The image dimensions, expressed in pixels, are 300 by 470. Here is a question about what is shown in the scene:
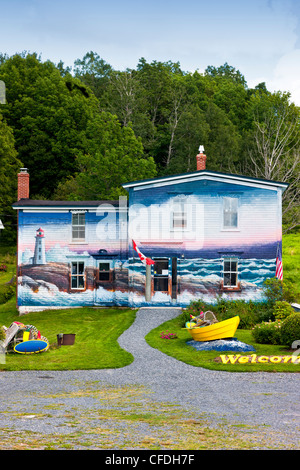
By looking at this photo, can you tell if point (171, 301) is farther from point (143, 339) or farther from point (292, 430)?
point (292, 430)

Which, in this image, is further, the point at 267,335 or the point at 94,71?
the point at 94,71

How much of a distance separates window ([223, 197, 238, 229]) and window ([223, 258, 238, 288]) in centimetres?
217

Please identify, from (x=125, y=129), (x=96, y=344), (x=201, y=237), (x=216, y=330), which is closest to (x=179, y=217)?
(x=201, y=237)

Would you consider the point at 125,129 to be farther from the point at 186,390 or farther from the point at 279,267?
the point at 186,390

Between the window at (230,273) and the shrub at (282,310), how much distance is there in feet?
19.9

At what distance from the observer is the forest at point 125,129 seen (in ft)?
218

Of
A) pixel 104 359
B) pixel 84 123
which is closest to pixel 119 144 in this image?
pixel 84 123

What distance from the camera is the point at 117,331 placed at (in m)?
32.4

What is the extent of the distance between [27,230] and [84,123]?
126 feet

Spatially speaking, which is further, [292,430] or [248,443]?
[292,430]

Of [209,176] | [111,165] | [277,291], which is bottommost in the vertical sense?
[277,291]

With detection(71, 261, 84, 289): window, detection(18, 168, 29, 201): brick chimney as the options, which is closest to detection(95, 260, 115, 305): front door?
detection(71, 261, 84, 289): window

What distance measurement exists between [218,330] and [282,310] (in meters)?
6.63

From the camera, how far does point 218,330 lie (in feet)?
87.2
